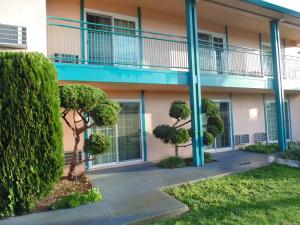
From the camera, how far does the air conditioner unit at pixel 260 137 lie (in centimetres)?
1173

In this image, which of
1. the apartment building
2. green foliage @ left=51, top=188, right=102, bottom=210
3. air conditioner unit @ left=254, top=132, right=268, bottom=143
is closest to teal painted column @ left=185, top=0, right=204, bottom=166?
the apartment building

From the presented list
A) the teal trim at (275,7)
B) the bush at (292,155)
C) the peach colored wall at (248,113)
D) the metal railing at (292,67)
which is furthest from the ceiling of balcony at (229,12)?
the bush at (292,155)

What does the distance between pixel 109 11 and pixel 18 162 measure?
240 inches

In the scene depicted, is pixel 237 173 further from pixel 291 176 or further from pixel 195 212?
pixel 195 212

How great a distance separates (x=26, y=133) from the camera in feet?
14.6

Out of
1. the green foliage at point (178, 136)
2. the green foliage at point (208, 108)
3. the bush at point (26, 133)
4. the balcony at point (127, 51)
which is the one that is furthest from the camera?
the green foliage at point (208, 108)

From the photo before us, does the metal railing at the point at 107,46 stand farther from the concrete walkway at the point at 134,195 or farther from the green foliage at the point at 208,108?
the concrete walkway at the point at 134,195

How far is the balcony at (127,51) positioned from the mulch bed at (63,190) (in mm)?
3129

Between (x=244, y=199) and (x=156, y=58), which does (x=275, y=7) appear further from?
(x=244, y=199)

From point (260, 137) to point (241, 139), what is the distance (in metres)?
1.34

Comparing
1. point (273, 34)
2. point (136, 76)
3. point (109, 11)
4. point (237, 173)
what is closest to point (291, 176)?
point (237, 173)

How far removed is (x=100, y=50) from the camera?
795cm

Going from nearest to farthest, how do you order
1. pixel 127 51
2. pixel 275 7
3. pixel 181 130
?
pixel 181 130
pixel 127 51
pixel 275 7

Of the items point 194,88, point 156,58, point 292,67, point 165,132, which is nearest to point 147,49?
point 156,58
